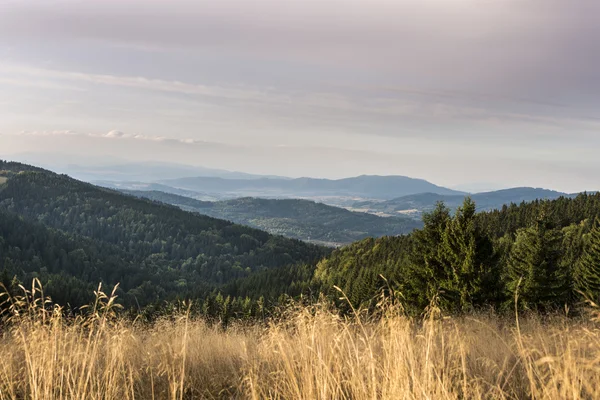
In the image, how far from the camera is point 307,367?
3910 mm

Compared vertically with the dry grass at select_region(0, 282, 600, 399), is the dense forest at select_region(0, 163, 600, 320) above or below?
below

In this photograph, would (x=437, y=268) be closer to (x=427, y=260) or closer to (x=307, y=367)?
(x=427, y=260)

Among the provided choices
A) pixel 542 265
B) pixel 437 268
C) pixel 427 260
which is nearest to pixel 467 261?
pixel 437 268

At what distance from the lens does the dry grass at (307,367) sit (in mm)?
3367

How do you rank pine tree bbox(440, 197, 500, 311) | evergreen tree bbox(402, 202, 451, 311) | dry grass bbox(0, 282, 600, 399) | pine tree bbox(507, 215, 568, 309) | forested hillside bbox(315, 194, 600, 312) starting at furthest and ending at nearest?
pine tree bbox(507, 215, 568, 309)
evergreen tree bbox(402, 202, 451, 311)
forested hillside bbox(315, 194, 600, 312)
pine tree bbox(440, 197, 500, 311)
dry grass bbox(0, 282, 600, 399)

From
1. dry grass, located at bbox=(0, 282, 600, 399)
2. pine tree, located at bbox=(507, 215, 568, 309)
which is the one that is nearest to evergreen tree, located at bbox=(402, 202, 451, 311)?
pine tree, located at bbox=(507, 215, 568, 309)

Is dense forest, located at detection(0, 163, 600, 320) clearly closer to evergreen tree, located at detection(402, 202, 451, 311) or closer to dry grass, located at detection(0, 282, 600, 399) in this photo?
evergreen tree, located at detection(402, 202, 451, 311)

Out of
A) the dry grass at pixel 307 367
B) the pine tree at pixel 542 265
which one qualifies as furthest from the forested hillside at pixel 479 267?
the dry grass at pixel 307 367

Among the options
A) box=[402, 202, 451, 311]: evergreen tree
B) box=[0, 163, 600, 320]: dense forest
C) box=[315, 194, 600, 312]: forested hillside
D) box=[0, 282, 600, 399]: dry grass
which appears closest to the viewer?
box=[0, 282, 600, 399]: dry grass

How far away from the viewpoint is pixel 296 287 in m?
132

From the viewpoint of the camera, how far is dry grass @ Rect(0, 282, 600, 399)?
337 cm

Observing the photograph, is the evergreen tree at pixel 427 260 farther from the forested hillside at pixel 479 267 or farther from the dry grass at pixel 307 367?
the dry grass at pixel 307 367

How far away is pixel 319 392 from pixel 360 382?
397 mm

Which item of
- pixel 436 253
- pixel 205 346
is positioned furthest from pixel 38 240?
pixel 205 346
